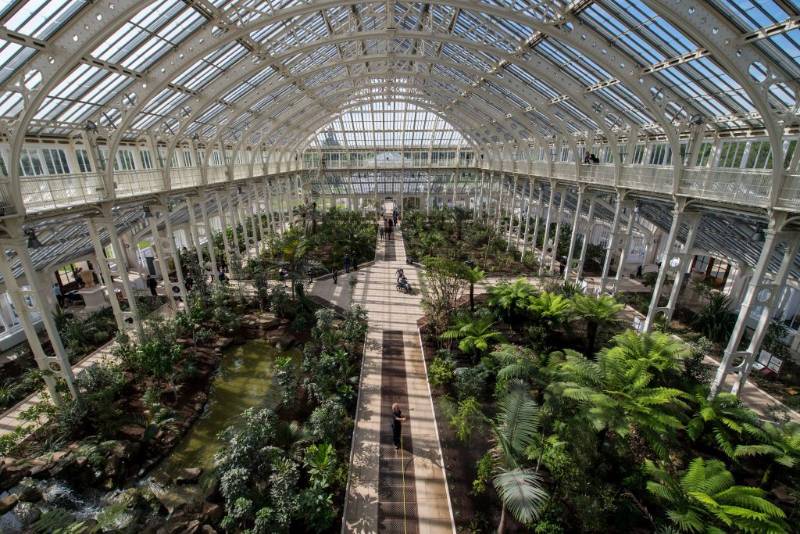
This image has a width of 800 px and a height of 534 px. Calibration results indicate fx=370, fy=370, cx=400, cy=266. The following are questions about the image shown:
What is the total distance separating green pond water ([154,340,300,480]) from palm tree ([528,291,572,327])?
31.7 ft

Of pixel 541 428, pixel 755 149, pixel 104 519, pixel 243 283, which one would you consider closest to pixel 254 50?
pixel 243 283

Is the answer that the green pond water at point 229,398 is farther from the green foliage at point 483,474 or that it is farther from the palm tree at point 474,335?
the green foliage at point 483,474

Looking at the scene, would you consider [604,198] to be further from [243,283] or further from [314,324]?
[243,283]

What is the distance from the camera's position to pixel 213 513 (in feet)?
25.2

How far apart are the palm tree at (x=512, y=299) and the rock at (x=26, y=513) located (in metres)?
14.3

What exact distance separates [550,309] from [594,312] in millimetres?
1521

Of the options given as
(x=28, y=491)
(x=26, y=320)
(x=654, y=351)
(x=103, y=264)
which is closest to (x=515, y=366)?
(x=654, y=351)

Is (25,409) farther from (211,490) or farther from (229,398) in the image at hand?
(211,490)

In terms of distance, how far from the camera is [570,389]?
8461 millimetres

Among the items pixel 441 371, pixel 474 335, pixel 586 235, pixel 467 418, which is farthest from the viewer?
pixel 586 235

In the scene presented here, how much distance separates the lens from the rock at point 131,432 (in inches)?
387

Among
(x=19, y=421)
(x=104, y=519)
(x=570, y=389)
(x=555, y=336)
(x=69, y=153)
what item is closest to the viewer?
(x=104, y=519)

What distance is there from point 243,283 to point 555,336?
667 inches

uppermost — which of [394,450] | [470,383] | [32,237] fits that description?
[32,237]
